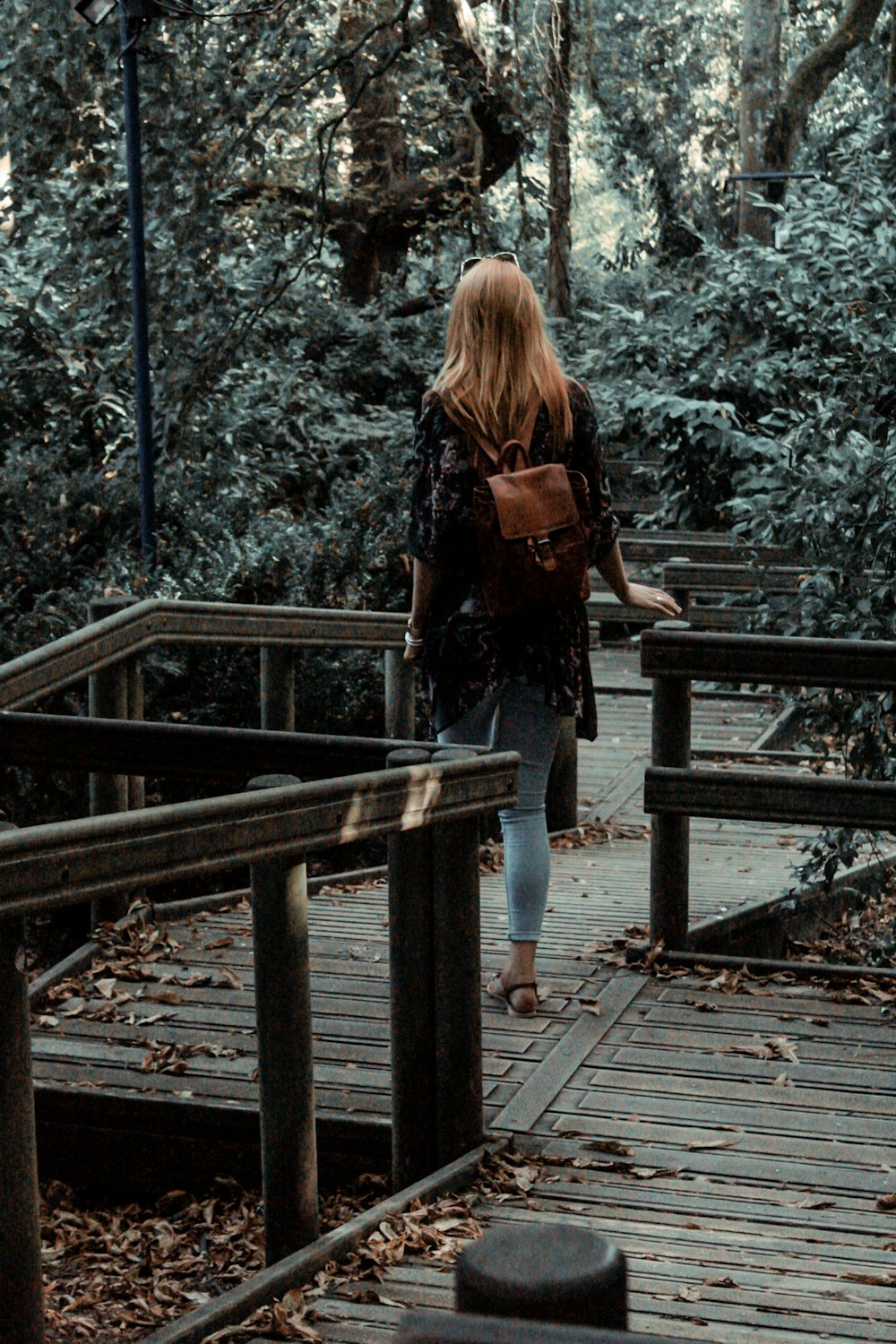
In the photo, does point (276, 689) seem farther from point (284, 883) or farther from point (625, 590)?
point (284, 883)

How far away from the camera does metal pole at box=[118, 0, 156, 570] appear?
8.63m

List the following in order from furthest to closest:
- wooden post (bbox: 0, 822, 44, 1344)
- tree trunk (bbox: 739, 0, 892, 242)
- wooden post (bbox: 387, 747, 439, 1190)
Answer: tree trunk (bbox: 739, 0, 892, 242) → wooden post (bbox: 387, 747, 439, 1190) → wooden post (bbox: 0, 822, 44, 1344)

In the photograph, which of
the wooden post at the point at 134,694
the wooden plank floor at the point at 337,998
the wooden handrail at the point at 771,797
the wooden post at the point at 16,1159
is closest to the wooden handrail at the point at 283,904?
the wooden post at the point at 16,1159

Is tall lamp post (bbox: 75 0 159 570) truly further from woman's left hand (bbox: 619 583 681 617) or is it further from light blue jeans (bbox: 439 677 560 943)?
light blue jeans (bbox: 439 677 560 943)

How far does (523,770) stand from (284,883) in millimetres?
1428

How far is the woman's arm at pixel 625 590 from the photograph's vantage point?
4.71m

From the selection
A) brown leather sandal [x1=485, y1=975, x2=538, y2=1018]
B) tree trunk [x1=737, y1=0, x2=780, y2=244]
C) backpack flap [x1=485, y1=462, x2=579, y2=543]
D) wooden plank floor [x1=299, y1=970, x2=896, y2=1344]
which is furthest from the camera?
tree trunk [x1=737, y1=0, x2=780, y2=244]

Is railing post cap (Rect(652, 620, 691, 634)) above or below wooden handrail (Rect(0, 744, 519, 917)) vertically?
above

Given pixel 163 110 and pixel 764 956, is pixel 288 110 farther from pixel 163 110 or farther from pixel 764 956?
pixel 764 956

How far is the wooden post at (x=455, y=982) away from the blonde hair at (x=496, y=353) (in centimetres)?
108

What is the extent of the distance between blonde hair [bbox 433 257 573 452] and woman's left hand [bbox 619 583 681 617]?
0.62 meters

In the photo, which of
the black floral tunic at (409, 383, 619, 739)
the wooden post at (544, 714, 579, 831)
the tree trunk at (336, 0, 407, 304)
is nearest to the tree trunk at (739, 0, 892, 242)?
the tree trunk at (336, 0, 407, 304)

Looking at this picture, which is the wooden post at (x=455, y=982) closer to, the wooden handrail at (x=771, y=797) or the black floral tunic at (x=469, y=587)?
the black floral tunic at (x=469, y=587)

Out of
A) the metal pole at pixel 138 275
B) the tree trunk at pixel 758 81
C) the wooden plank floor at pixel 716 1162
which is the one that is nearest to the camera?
the wooden plank floor at pixel 716 1162
